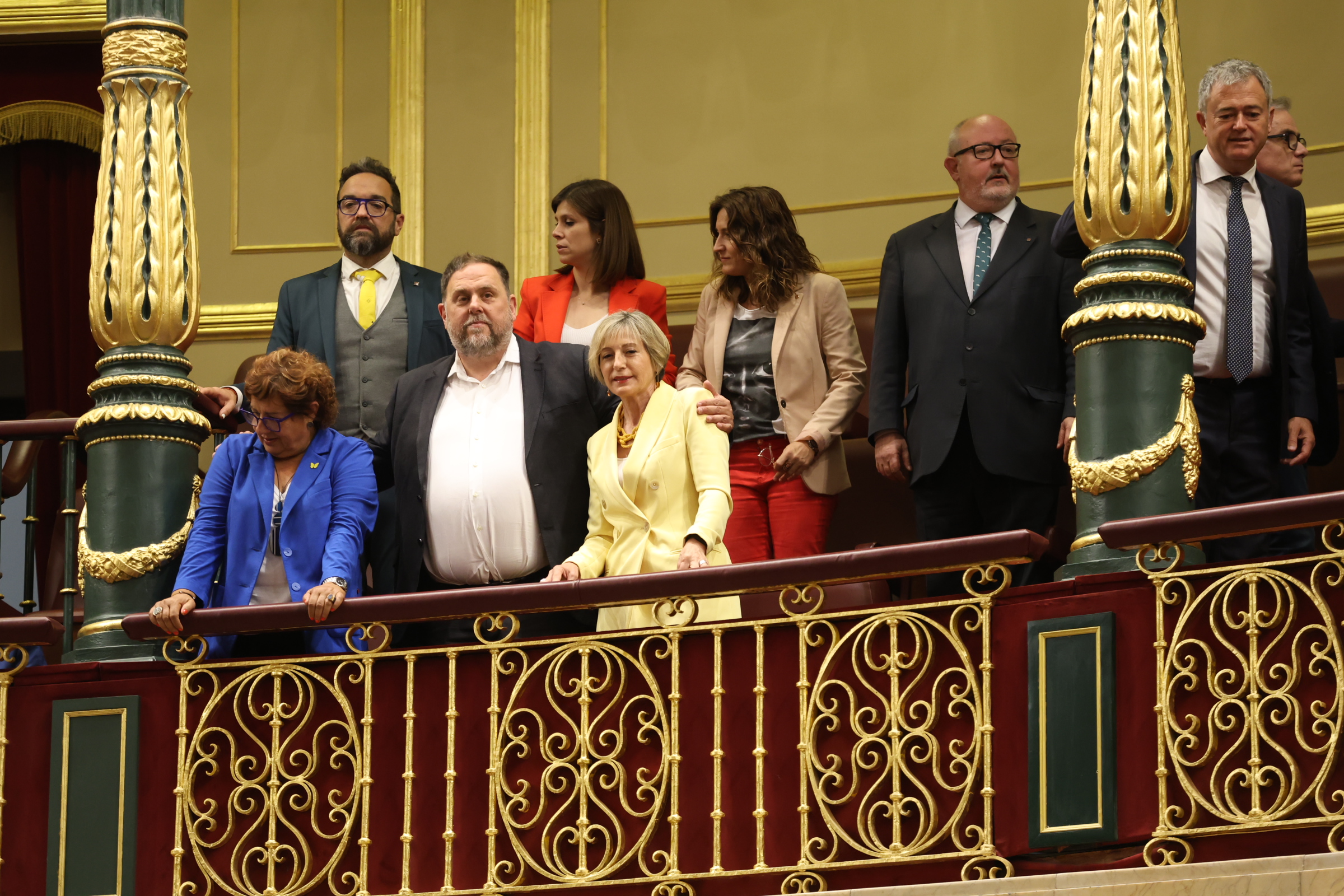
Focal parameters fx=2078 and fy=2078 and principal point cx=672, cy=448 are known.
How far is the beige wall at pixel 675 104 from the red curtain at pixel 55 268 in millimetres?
611

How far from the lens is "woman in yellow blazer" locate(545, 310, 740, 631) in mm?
5309

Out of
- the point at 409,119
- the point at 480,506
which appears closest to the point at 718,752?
the point at 480,506

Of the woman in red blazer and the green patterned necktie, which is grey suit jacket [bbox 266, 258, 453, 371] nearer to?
the woman in red blazer

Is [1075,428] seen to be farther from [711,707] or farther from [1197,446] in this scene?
[711,707]

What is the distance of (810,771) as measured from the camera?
A: 4.84 m

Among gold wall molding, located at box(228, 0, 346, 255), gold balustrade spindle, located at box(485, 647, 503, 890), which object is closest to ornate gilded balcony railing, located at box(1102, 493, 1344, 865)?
gold balustrade spindle, located at box(485, 647, 503, 890)

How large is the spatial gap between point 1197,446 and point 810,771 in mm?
1212

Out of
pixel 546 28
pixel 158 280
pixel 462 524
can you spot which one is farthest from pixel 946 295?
pixel 546 28

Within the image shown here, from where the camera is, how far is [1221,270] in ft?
17.8

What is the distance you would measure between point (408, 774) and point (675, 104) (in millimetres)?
4111

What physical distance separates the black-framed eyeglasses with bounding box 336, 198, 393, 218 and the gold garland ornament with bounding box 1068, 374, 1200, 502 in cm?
260

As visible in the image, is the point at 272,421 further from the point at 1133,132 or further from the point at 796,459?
the point at 1133,132

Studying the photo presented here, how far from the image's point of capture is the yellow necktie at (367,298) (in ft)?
21.2

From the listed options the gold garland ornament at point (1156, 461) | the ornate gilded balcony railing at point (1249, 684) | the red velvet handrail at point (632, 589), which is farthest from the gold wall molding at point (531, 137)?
the ornate gilded balcony railing at point (1249, 684)
